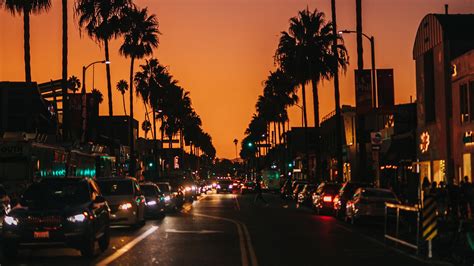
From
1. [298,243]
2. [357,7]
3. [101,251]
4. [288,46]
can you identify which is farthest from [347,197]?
[288,46]

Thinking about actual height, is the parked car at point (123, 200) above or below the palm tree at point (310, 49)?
below

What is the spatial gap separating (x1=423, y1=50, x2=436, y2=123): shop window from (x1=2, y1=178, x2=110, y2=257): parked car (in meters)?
29.4

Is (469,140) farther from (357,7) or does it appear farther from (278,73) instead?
(278,73)

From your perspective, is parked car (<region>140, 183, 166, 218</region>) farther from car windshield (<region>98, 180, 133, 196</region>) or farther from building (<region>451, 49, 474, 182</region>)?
building (<region>451, 49, 474, 182</region>)

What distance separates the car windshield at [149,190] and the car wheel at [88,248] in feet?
56.8

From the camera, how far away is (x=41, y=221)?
18219mm

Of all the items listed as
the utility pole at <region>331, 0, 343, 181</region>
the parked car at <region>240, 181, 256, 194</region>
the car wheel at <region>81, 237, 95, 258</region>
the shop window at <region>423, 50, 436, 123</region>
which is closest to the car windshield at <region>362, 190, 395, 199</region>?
the shop window at <region>423, 50, 436, 123</region>

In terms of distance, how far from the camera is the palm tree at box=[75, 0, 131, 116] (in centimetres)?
5559

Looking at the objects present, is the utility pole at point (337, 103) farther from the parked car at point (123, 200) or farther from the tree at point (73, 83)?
the tree at point (73, 83)

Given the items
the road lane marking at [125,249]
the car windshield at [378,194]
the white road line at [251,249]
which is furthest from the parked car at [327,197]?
the road lane marking at [125,249]

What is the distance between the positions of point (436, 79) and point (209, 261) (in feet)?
94.1

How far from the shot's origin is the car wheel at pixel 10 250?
18312 millimetres

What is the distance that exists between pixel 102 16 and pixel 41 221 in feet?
132

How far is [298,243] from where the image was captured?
23391 mm
